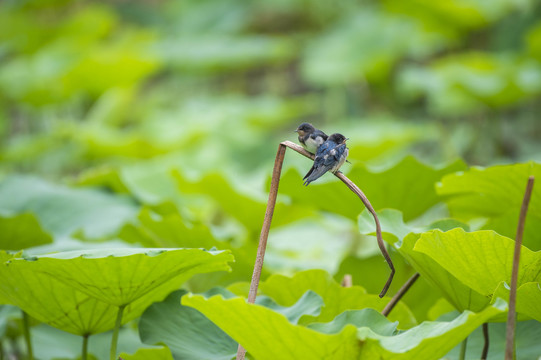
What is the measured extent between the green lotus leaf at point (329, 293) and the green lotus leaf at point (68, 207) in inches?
19.3

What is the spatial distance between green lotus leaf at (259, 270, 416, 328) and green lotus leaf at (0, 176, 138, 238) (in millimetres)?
491

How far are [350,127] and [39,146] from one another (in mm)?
1495

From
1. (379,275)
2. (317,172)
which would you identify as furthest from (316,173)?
(379,275)

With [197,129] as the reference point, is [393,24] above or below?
above

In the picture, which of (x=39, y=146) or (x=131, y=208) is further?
(x=39, y=146)

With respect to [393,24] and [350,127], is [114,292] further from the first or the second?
[393,24]

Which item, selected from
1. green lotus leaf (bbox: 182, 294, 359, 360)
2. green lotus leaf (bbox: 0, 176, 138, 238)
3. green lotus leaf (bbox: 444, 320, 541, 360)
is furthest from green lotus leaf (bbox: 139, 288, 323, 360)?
green lotus leaf (bbox: 0, 176, 138, 238)

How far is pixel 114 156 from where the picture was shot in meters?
2.73

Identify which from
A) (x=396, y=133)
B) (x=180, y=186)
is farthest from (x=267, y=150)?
(x=180, y=186)

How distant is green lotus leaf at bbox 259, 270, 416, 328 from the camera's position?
2.53 ft

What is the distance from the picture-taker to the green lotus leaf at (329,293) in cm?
77

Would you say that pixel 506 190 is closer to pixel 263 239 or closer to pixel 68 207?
pixel 263 239

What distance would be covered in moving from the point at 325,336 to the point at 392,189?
503 millimetres

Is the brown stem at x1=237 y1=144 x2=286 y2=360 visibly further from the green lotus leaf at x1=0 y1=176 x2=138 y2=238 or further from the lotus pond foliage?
the green lotus leaf at x1=0 y1=176 x2=138 y2=238
